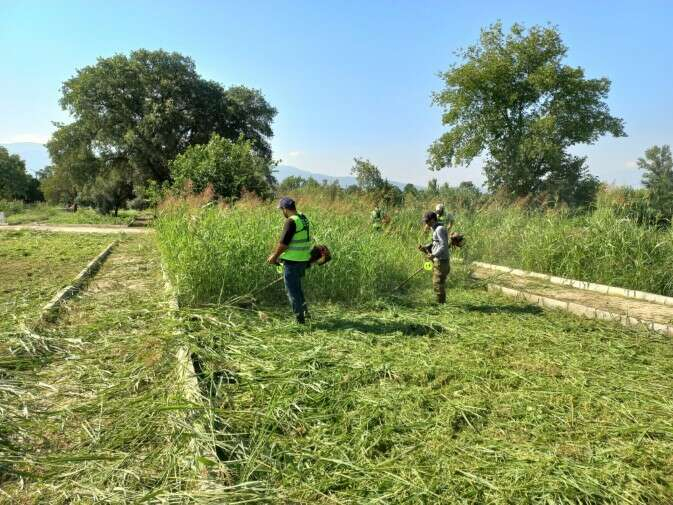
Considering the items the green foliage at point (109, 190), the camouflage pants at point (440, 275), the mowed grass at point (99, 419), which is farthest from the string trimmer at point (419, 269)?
the green foliage at point (109, 190)

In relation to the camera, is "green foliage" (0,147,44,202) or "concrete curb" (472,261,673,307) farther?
"green foliage" (0,147,44,202)

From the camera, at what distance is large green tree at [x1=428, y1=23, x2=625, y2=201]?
85.3 ft

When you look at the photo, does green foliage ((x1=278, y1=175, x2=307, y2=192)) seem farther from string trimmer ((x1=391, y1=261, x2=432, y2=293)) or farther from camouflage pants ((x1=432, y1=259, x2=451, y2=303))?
camouflage pants ((x1=432, y1=259, x2=451, y2=303))

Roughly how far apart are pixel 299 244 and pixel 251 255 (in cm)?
163

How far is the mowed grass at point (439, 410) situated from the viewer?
8.57ft

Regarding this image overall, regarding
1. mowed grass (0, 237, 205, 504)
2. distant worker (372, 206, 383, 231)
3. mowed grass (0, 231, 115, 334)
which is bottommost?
mowed grass (0, 237, 205, 504)

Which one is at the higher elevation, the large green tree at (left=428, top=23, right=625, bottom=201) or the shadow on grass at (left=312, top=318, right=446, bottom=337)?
the large green tree at (left=428, top=23, right=625, bottom=201)

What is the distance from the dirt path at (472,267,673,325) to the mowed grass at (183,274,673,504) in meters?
0.97

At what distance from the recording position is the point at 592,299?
761cm

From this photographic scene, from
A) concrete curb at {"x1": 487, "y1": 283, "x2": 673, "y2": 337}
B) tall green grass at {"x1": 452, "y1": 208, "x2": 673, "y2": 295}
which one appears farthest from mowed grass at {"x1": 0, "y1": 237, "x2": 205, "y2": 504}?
tall green grass at {"x1": 452, "y1": 208, "x2": 673, "y2": 295}

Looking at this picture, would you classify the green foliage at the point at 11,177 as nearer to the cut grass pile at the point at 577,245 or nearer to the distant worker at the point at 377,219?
the distant worker at the point at 377,219

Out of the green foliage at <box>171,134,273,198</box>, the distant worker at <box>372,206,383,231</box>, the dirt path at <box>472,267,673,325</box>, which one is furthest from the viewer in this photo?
the green foliage at <box>171,134,273,198</box>

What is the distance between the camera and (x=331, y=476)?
2.68 meters

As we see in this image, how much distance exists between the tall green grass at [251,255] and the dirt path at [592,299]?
1.98 metres
